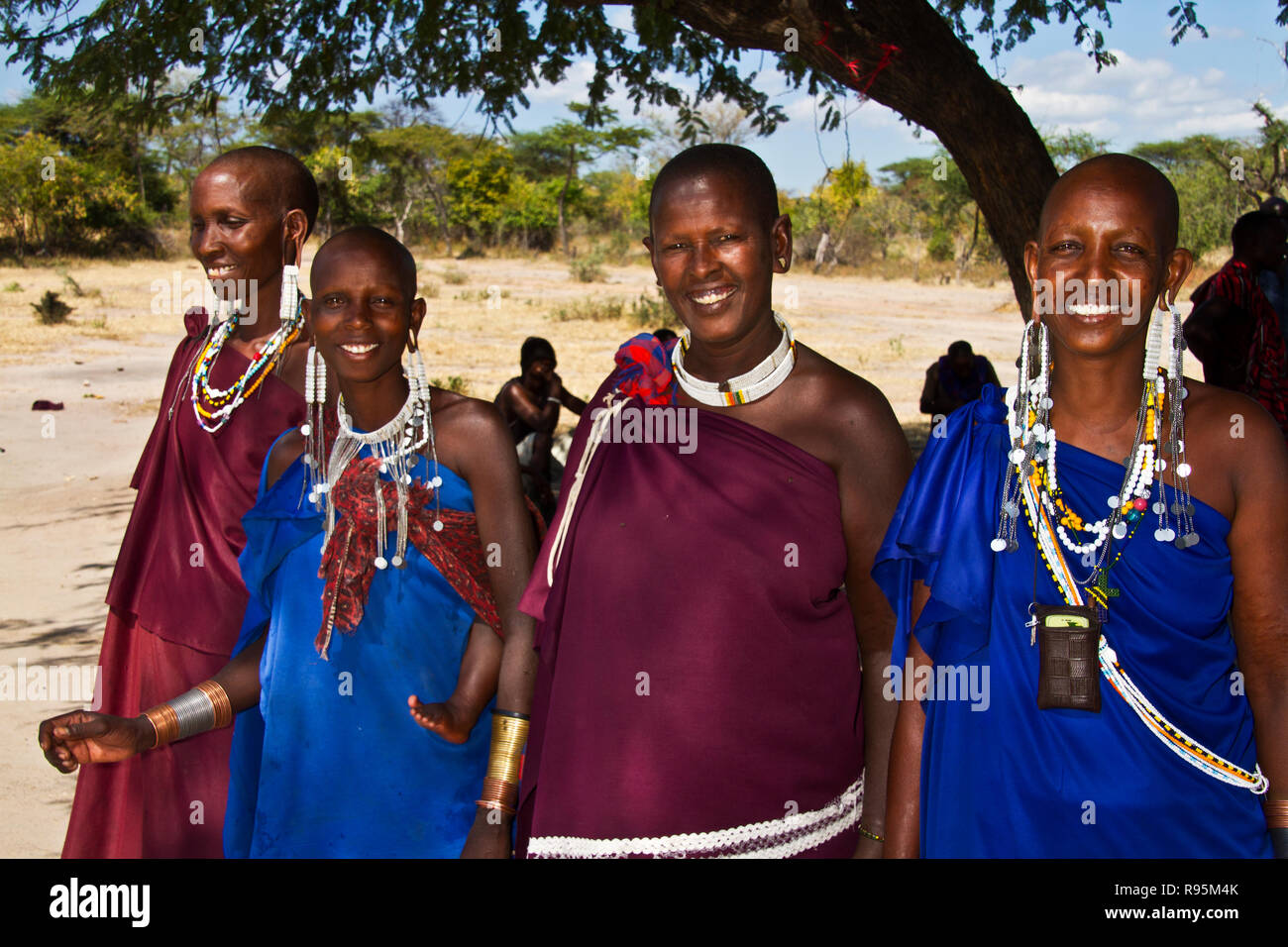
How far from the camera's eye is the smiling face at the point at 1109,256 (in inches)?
71.3

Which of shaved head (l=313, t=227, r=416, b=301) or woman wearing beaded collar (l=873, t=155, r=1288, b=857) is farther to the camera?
shaved head (l=313, t=227, r=416, b=301)

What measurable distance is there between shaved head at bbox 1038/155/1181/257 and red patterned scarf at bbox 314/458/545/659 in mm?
1211

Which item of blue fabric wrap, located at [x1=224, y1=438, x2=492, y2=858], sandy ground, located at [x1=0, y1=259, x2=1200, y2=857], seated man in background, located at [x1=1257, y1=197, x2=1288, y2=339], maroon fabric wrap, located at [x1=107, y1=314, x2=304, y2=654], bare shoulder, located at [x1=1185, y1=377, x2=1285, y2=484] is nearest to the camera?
bare shoulder, located at [x1=1185, y1=377, x2=1285, y2=484]

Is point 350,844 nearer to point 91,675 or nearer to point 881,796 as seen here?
point 881,796

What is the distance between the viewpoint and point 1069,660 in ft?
5.89

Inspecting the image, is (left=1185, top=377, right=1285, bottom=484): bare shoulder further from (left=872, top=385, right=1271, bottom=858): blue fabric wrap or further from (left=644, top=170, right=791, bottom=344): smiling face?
(left=644, top=170, right=791, bottom=344): smiling face

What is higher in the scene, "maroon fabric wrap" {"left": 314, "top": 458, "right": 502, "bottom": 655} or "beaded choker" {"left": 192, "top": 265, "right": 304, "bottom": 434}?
"beaded choker" {"left": 192, "top": 265, "right": 304, "bottom": 434}

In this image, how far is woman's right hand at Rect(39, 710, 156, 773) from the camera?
2158mm

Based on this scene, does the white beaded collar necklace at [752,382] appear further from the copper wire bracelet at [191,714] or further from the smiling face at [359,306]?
the copper wire bracelet at [191,714]

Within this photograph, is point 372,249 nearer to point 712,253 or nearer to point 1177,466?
point 712,253

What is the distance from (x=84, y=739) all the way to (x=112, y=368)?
42.1ft

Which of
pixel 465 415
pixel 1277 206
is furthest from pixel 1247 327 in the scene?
pixel 465 415

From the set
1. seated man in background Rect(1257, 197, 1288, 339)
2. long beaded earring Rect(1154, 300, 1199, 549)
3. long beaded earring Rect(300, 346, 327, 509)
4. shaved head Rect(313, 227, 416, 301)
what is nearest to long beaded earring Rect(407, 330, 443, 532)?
shaved head Rect(313, 227, 416, 301)

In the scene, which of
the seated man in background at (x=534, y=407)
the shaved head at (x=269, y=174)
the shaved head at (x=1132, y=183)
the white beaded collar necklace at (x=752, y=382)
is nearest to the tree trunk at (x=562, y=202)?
the seated man in background at (x=534, y=407)
